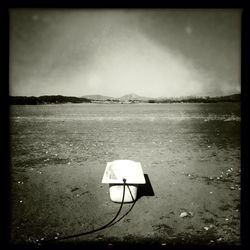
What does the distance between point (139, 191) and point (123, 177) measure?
1.71 feet

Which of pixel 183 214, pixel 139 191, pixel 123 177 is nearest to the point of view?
pixel 183 214

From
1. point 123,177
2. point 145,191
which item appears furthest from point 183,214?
point 123,177

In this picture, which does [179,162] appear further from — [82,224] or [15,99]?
[15,99]

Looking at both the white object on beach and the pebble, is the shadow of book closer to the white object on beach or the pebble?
the white object on beach

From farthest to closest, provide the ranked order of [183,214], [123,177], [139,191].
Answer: [139,191] < [123,177] < [183,214]

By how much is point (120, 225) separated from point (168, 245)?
0.65 m

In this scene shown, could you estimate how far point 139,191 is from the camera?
4062 mm

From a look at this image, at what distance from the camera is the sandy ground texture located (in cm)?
296

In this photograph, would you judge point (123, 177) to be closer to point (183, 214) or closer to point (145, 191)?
point (145, 191)

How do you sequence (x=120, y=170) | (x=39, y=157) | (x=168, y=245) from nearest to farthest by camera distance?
(x=168, y=245) < (x=120, y=170) < (x=39, y=157)

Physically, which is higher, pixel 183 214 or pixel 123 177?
pixel 123 177

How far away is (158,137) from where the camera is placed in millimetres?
8695
